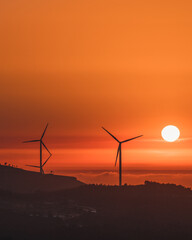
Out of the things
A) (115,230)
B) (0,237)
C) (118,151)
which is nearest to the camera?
(0,237)

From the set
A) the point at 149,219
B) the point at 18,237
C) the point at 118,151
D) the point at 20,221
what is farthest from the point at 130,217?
the point at 18,237

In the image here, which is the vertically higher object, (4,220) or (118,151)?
(118,151)

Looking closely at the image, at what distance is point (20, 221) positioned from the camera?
589ft

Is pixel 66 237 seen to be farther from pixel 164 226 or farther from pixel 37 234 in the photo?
pixel 164 226

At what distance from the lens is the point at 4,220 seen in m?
181

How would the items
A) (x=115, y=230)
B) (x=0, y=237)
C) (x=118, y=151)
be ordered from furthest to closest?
(x=118, y=151) < (x=115, y=230) < (x=0, y=237)

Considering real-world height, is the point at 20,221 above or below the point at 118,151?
below

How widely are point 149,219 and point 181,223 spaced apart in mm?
8697

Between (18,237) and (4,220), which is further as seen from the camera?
(4,220)

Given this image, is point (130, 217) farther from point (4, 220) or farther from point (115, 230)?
point (4, 220)

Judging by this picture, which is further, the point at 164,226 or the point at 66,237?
the point at 164,226

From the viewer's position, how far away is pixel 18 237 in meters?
161

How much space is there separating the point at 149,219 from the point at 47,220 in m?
29.1

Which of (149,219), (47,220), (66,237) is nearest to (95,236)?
(66,237)
